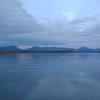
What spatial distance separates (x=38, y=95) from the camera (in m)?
3.93

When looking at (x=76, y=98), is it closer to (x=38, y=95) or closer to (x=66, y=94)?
(x=66, y=94)

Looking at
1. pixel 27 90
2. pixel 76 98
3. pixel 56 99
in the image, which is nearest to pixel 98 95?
pixel 76 98

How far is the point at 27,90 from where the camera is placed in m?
4.46

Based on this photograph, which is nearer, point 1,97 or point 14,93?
point 1,97

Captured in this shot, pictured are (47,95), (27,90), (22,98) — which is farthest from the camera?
(27,90)

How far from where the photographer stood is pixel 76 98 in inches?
150

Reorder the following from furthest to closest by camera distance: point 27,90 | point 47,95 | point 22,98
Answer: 1. point 27,90
2. point 47,95
3. point 22,98

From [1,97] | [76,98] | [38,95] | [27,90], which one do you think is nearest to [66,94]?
[76,98]

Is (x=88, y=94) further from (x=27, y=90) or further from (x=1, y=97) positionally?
(x=1, y=97)

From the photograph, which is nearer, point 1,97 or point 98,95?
point 1,97

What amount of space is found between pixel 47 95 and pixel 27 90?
0.69 metres

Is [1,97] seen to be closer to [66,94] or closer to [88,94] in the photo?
[66,94]

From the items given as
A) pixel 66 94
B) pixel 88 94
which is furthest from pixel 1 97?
pixel 88 94

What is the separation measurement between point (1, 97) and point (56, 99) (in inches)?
48.6
